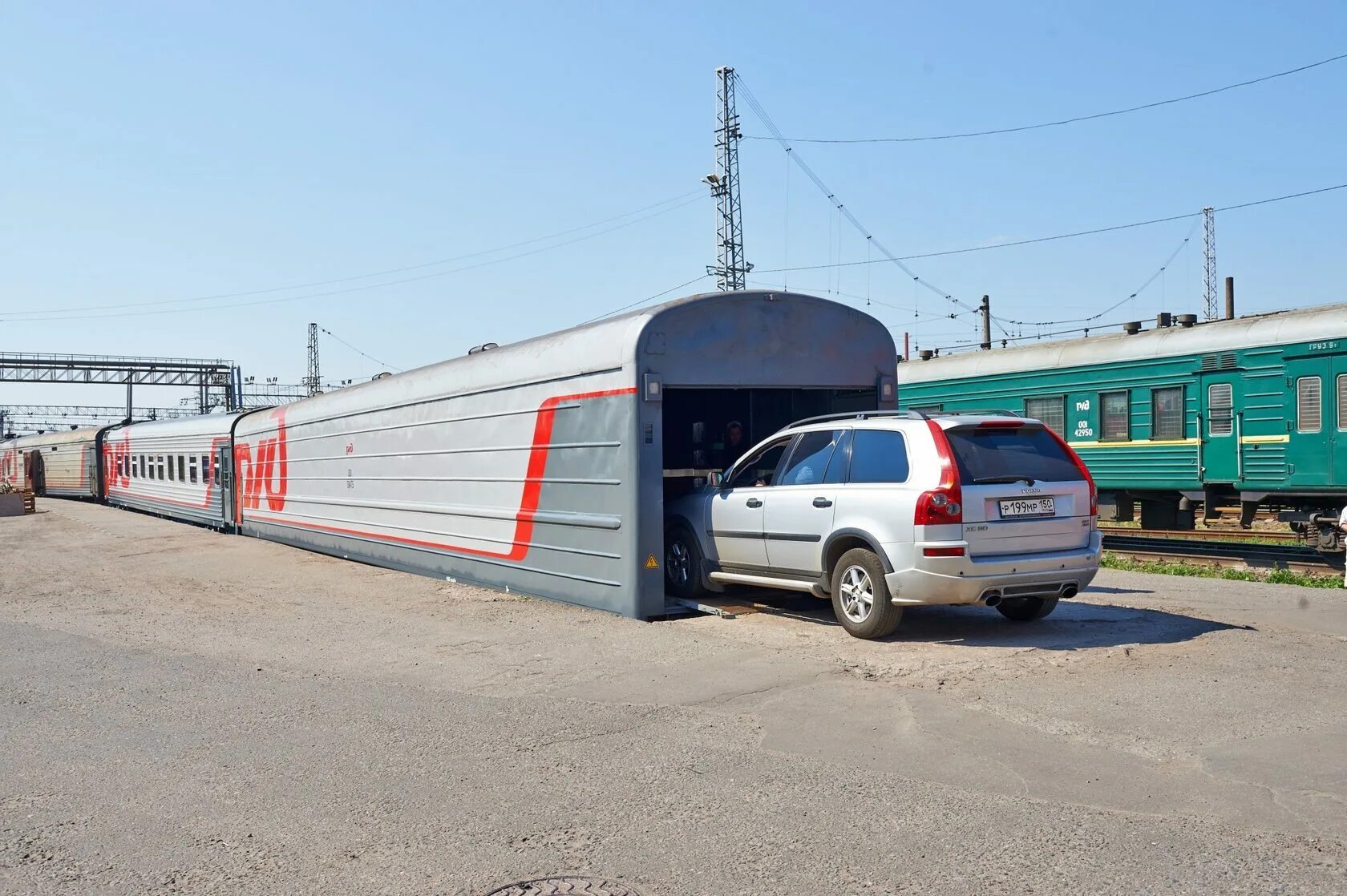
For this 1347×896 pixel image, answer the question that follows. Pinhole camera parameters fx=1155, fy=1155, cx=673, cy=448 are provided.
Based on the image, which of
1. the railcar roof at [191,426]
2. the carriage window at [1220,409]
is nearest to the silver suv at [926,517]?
the carriage window at [1220,409]

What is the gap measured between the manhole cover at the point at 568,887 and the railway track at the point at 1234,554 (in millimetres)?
12652

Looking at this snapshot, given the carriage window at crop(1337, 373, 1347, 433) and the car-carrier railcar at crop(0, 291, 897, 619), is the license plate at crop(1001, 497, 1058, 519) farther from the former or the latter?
the carriage window at crop(1337, 373, 1347, 433)

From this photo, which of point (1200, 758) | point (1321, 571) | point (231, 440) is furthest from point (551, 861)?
point (231, 440)

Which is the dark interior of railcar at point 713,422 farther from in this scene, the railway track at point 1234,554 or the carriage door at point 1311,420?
the carriage door at point 1311,420

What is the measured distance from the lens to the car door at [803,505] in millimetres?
9109

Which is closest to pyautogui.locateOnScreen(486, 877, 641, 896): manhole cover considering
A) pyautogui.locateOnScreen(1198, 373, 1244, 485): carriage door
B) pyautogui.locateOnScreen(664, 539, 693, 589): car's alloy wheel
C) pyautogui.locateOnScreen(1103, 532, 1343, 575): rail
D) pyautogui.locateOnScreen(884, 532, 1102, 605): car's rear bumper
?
pyautogui.locateOnScreen(884, 532, 1102, 605): car's rear bumper

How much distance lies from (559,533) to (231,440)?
55.2 ft

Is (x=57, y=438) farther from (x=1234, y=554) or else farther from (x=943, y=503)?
(x=943, y=503)

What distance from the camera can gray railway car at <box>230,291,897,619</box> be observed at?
10.2 metres

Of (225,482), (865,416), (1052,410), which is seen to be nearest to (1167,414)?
(1052,410)

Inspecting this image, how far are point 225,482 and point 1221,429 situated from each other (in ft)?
66.6

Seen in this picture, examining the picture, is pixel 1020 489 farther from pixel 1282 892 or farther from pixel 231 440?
pixel 231 440

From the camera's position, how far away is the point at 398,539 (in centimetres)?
1569

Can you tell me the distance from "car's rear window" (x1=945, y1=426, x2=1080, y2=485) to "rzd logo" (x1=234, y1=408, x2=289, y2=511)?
15.8m
